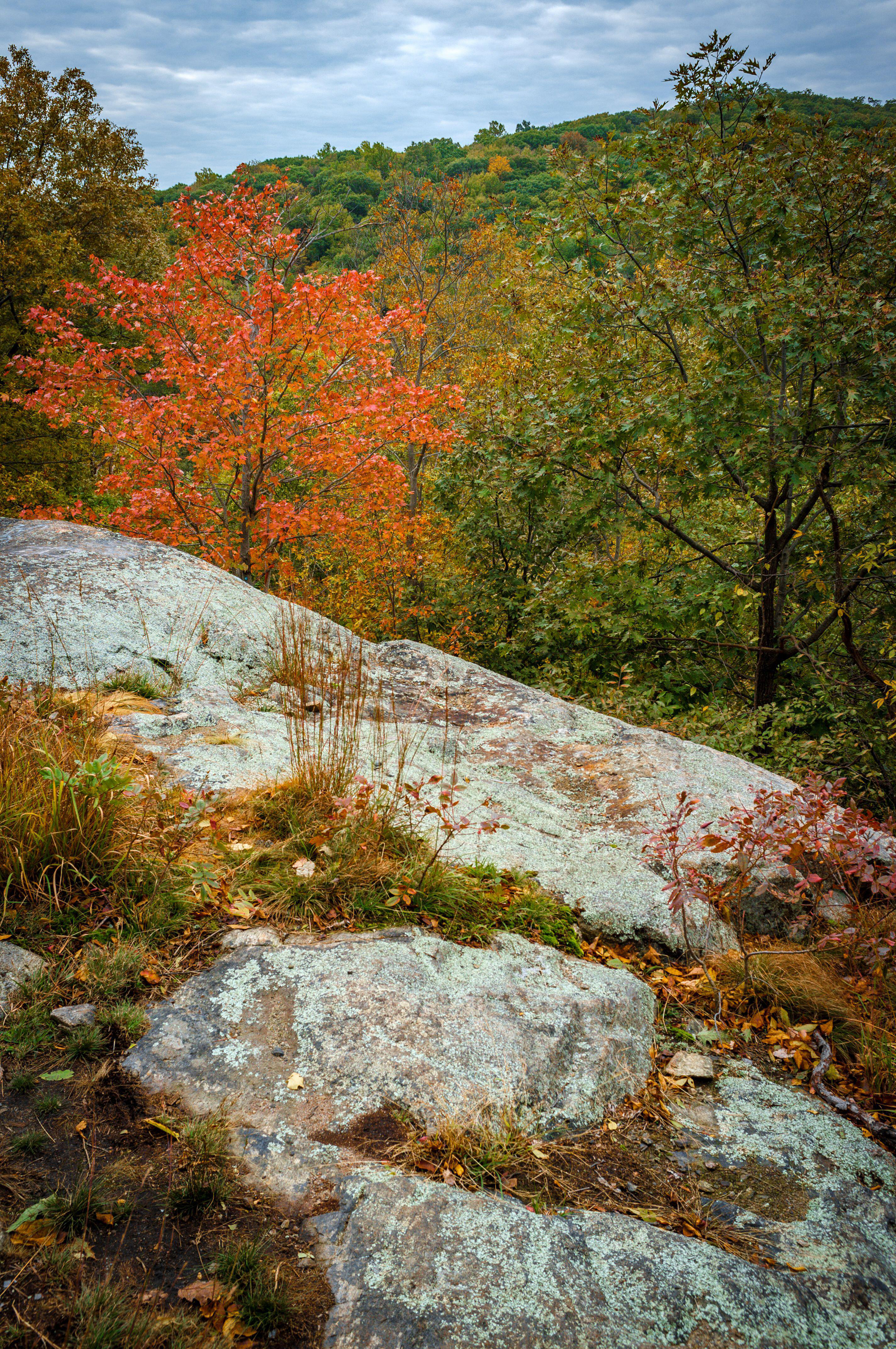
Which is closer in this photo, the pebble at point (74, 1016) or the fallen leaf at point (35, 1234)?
the fallen leaf at point (35, 1234)

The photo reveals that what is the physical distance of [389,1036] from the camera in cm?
205

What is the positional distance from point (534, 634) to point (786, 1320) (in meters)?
6.76

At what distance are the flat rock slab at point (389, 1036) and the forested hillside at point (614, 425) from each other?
2664 millimetres

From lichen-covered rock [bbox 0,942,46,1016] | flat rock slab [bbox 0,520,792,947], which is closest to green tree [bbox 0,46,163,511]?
flat rock slab [bbox 0,520,792,947]

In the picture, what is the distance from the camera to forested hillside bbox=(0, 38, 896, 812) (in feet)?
18.0

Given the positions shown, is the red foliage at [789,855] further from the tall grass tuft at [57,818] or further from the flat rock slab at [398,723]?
the tall grass tuft at [57,818]

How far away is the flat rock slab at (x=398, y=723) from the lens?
10.6 feet

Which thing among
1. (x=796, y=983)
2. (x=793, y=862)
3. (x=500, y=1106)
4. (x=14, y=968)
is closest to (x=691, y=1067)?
(x=796, y=983)

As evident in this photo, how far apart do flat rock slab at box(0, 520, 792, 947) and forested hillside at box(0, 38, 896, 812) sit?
1309mm

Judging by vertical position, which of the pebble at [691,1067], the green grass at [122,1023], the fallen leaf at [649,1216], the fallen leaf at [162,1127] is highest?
the green grass at [122,1023]

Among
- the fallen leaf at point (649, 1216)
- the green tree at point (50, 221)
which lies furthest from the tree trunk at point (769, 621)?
the green tree at point (50, 221)

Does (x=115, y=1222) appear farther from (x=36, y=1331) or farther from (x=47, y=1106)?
(x=47, y=1106)

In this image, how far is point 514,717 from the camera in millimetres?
A: 4875

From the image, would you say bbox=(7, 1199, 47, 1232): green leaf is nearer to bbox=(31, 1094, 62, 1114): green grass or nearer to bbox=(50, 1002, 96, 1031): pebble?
bbox=(31, 1094, 62, 1114): green grass
